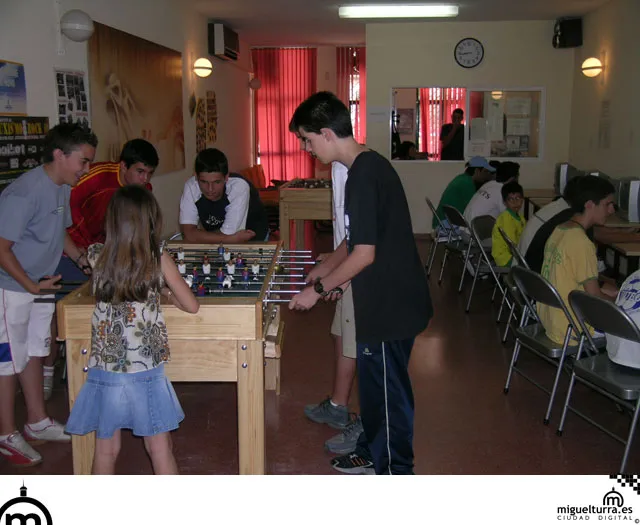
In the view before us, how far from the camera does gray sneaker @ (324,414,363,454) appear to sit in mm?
3441

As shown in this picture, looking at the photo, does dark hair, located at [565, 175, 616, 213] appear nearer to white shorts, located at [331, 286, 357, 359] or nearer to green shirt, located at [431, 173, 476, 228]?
white shorts, located at [331, 286, 357, 359]

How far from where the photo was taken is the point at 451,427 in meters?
3.73

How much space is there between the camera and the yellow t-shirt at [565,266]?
3674 millimetres

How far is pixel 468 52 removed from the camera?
974 centimetres

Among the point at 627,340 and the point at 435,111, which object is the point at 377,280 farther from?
the point at 435,111

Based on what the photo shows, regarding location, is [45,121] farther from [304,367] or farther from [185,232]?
[304,367]

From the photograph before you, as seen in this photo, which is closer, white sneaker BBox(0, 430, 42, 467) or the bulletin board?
white sneaker BBox(0, 430, 42, 467)

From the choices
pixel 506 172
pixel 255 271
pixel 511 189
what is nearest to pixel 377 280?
pixel 255 271

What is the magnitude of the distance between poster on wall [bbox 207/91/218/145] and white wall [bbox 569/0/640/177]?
4.87 meters

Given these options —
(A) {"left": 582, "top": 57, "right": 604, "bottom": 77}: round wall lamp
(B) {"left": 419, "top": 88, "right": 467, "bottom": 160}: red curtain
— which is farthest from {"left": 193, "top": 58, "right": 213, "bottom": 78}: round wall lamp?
(A) {"left": 582, "top": 57, "right": 604, "bottom": 77}: round wall lamp

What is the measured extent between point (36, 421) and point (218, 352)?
1335 millimetres

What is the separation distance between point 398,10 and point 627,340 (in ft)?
19.5

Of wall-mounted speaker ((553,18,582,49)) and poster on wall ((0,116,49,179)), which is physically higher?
wall-mounted speaker ((553,18,582,49))

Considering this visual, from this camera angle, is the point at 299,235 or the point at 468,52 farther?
the point at 468,52
